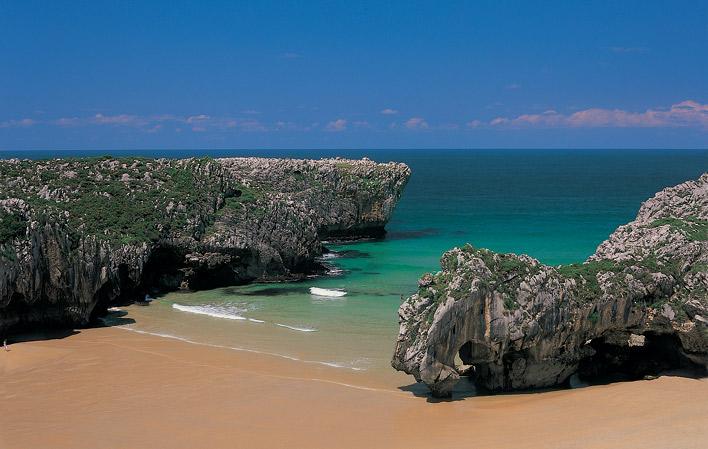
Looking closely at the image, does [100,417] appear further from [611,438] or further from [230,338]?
[611,438]

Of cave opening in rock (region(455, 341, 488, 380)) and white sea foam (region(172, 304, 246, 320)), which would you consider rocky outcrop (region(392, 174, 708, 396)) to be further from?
white sea foam (region(172, 304, 246, 320))

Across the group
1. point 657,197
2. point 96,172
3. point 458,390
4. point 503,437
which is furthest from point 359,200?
point 503,437

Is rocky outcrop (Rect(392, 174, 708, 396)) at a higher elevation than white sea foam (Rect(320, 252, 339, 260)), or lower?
higher

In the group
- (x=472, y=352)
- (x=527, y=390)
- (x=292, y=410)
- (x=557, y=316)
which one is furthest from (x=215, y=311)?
(x=557, y=316)

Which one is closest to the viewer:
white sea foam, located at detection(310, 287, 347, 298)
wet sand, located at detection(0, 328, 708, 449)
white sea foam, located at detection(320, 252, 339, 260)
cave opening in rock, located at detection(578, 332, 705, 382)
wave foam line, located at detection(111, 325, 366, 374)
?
wet sand, located at detection(0, 328, 708, 449)

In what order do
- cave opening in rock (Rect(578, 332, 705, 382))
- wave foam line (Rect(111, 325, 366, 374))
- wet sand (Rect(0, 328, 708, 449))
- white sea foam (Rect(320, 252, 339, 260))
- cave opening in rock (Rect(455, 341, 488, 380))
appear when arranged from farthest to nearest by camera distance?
white sea foam (Rect(320, 252, 339, 260))
wave foam line (Rect(111, 325, 366, 374))
cave opening in rock (Rect(578, 332, 705, 382))
cave opening in rock (Rect(455, 341, 488, 380))
wet sand (Rect(0, 328, 708, 449))

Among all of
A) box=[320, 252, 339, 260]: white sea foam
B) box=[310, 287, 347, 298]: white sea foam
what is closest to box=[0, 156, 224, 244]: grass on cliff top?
box=[310, 287, 347, 298]: white sea foam
